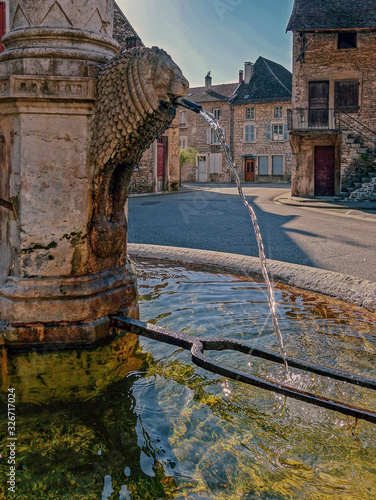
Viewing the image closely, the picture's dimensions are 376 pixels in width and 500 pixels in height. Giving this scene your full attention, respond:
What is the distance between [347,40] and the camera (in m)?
22.5

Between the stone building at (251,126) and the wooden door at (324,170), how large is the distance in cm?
1865

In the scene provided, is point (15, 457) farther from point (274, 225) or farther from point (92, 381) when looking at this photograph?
point (274, 225)

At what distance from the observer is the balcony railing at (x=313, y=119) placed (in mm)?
21781

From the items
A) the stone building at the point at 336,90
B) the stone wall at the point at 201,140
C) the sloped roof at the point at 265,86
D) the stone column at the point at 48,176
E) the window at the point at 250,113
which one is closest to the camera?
the stone column at the point at 48,176

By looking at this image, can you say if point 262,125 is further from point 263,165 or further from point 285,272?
point 285,272

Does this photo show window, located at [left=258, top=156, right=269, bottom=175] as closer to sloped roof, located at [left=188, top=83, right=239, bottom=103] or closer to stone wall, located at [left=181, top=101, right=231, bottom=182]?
stone wall, located at [left=181, top=101, right=231, bottom=182]

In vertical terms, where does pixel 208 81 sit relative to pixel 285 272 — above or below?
above

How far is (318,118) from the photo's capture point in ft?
73.1

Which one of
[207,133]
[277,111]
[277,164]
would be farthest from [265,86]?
[277,164]

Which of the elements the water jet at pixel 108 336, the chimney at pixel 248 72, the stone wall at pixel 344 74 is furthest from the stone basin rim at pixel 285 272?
the chimney at pixel 248 72

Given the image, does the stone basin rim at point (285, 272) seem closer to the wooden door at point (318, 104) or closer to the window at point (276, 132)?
the wooden door at point (318, 104)

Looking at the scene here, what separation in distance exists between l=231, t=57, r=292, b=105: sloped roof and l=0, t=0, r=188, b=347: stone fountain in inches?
1570

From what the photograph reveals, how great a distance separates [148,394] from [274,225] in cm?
862

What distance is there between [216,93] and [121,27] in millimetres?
22890
